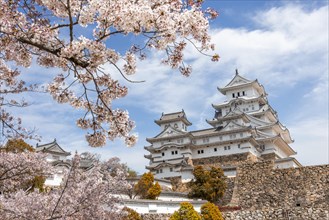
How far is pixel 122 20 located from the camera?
12.3ft

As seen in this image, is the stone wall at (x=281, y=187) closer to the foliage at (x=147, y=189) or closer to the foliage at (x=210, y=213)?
the foliage at (x=147, y=189)

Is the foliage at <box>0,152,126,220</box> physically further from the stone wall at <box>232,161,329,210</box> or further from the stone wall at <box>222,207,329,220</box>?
the stone wall at <box>232,161,329,210</box>

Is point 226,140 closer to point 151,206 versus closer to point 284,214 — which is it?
point 284,214

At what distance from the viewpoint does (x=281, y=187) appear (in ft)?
75.9

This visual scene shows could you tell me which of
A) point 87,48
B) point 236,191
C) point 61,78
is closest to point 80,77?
point 61,78

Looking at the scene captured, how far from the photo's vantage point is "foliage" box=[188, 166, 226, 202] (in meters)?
23.4

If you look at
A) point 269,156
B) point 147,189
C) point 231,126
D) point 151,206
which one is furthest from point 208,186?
point 269,156

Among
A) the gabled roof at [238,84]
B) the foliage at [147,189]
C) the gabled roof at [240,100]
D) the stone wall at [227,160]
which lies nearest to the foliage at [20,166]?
the foliage at [147,189]

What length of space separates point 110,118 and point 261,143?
33.3 m

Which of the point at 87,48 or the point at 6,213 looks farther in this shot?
the point at 6,213

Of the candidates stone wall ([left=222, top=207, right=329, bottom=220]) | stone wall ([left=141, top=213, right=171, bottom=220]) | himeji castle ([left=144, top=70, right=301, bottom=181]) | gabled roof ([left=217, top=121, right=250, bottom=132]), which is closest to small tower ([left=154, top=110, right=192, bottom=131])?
himeji castle ([left=144, top=70, right=301, bottom=181])

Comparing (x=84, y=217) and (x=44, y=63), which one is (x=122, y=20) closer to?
(x=44, y=63)

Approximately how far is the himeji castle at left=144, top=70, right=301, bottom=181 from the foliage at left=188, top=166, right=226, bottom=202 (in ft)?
23.0

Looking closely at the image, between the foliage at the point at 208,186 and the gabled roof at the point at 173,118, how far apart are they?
16.2 m
